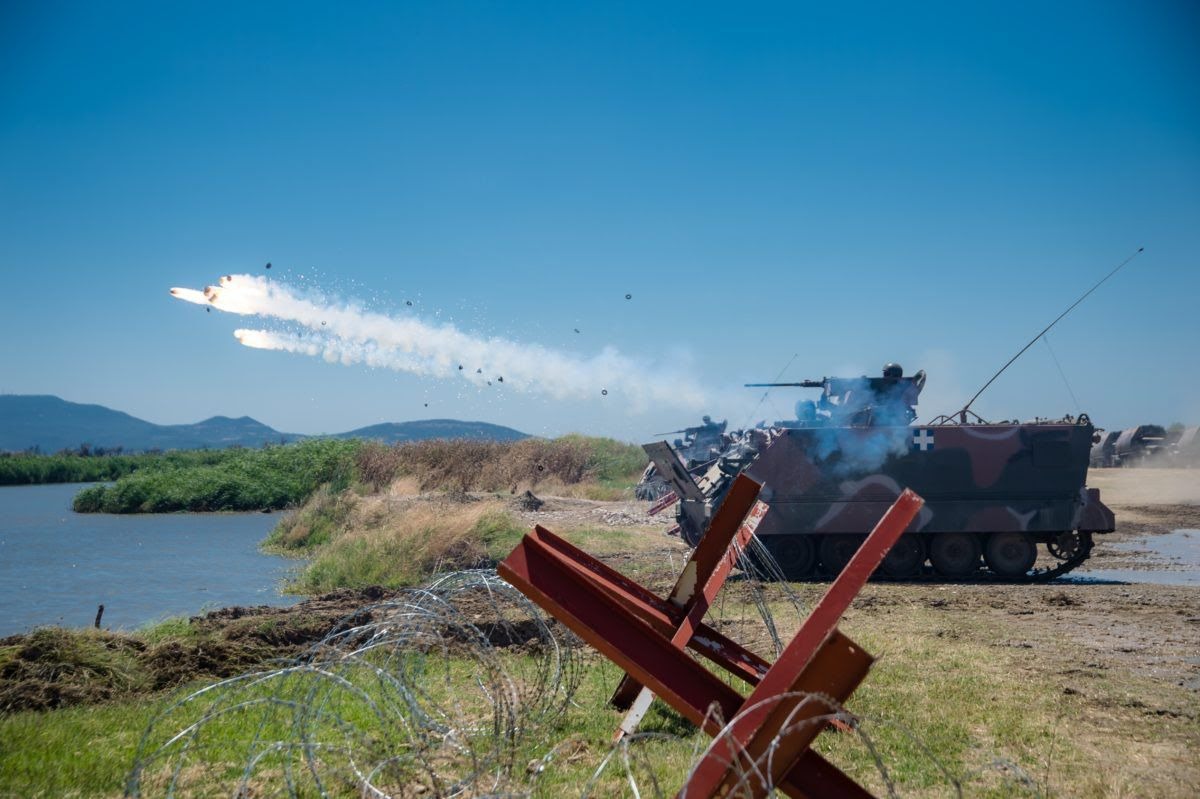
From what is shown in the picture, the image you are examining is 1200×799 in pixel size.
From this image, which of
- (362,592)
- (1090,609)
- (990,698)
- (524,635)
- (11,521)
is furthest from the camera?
(11,521)

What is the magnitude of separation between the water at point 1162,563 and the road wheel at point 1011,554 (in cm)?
102

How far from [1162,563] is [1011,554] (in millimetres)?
3885

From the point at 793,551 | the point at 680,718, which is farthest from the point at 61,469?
the point at 680,718

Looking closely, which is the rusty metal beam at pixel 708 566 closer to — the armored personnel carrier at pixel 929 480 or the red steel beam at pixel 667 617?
the red steel beam at pixel 667 617

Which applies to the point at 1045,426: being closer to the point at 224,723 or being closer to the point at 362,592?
the point at 362,592

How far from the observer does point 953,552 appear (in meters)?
16.5

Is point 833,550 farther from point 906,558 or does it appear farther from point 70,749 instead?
point 70,749

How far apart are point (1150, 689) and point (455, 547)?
448 inches

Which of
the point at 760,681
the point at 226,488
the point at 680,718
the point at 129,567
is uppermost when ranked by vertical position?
the point at 226,488

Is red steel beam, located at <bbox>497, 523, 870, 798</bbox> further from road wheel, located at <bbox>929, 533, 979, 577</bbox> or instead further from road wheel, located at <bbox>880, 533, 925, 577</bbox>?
road wheel, located at <bbox>929, 533, 979, 577</bbox>

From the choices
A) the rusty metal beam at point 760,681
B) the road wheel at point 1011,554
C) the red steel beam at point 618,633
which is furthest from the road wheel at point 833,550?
the red steel beam at point 618,633

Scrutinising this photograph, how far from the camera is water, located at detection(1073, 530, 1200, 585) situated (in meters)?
15.9

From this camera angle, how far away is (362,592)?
538 inches

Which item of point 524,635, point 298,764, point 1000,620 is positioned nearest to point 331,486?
point 524,635
